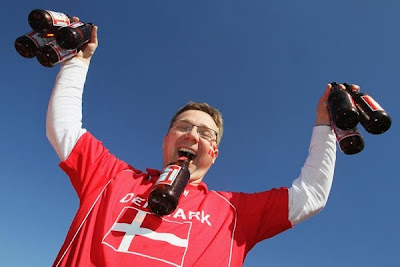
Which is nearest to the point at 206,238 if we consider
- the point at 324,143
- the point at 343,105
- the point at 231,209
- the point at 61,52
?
the point at 231,209

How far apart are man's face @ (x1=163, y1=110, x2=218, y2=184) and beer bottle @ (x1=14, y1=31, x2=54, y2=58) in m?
1.84

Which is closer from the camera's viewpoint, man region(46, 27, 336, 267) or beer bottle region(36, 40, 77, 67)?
man region(46, 27, 336, 267)

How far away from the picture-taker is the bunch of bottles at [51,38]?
3777 mm

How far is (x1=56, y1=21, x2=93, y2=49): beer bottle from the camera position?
3.80 metres

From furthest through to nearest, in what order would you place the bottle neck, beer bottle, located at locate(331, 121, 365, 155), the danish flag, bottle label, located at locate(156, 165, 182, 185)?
1. the bottle neck
2. beer bottle, located at locate(331, 121, 365, 155)
3. bottle label, located at locate(156, 165, 182, 185)
4. the danish flag

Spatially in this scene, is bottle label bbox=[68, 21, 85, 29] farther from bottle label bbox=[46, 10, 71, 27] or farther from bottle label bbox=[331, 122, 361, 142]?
bottle label bbox=[331, 122, 361, 142]

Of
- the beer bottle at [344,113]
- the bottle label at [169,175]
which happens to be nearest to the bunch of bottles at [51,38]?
the bottle label at [169,175]

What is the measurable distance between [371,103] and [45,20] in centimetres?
371

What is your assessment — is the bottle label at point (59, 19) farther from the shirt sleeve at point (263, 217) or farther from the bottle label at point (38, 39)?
the shirt sleeve at point (263, 217)

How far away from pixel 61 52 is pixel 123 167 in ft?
4.80

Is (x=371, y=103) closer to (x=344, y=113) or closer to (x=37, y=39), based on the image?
(x=344, y=113)

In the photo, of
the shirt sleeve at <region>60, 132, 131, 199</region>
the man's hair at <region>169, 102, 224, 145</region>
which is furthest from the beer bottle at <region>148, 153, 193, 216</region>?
the man's hair at <region>169, 102, 224, 145</region>

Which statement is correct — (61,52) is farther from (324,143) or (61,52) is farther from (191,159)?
(324,143)

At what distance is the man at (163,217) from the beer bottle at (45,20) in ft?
2.41
